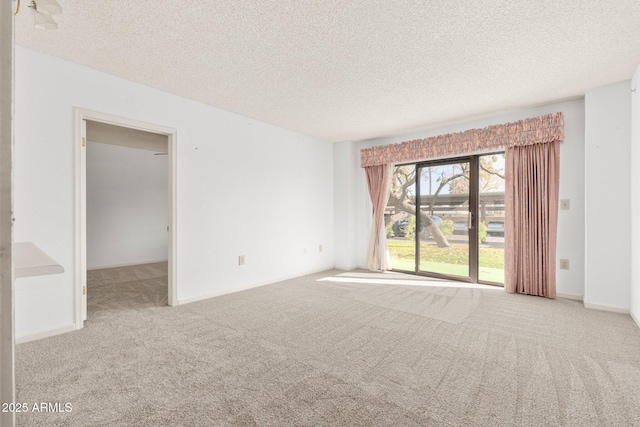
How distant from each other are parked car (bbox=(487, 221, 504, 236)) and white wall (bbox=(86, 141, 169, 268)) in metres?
5.55

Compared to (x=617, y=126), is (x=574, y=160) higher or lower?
lower

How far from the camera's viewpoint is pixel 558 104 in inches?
144

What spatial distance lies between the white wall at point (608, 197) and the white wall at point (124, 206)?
6.34m

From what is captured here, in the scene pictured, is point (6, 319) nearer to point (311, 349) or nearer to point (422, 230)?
point (311, 349)

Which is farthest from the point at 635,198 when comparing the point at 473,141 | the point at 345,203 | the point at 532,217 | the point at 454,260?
the point at 345,203

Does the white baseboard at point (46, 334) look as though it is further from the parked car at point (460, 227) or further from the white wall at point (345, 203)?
the parked car at point (460, 227)

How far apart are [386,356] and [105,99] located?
11.6 ft

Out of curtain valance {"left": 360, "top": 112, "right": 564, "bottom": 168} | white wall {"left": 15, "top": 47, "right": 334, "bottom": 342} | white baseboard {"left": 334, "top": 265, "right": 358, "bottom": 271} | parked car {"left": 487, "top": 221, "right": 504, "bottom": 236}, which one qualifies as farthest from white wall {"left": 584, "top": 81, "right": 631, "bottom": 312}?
white wall {"left": 15, "top": 47, "right": 334, "bottom": 342}

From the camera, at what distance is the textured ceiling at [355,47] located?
1.99 m

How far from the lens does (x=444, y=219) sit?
471cm

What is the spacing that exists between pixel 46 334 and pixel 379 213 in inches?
181

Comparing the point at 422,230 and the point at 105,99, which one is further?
the point at 422,230

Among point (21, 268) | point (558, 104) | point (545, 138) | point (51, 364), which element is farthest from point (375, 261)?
point (21, 268)

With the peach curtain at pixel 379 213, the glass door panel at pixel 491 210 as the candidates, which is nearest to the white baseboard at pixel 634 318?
the glass door panel at pixel 491 210
